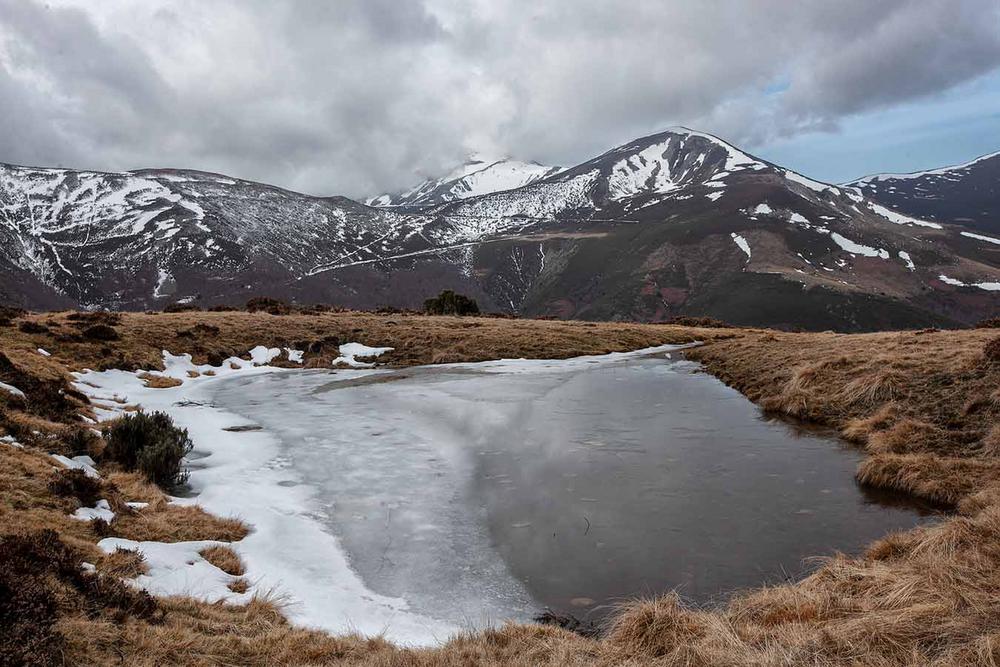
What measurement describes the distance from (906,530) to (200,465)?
45.5ft

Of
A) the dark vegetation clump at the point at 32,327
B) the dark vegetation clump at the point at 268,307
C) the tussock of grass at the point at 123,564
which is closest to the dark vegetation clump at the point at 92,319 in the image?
the dark vegetation clump at the point at 32,327

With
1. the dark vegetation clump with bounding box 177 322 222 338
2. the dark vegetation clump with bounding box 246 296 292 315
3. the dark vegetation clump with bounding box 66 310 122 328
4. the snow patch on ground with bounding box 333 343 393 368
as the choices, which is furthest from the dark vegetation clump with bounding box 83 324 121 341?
the dark vegetation clump with bounding box 246 296 292 315

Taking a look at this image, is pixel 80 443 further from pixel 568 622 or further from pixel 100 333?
pixel 100 333

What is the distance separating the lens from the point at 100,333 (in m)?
28.7

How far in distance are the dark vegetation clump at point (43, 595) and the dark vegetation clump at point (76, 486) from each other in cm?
199

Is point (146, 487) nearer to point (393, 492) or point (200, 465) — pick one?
point (200, 465)

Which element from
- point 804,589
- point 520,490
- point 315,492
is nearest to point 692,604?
point 804,589

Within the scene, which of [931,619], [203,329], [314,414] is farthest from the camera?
[203,329]

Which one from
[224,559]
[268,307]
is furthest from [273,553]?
[268,307]

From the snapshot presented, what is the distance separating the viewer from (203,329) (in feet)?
118

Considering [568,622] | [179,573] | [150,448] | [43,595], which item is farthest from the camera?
[150,448]

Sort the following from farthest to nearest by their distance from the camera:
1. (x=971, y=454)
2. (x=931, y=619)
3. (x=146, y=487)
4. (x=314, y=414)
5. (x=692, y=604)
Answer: (x=314, y=414) < (x=971, y=454) < (x=146, y=487) < (x=692, y=604) < (x=931, y=619)

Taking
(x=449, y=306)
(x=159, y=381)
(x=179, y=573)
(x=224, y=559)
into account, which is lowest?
(x=224, y=559)

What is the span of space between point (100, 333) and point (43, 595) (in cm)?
2816
